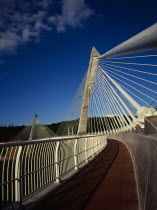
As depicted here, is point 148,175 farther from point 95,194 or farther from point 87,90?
point 87,90

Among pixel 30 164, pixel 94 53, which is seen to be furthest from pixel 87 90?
pixel 30 164

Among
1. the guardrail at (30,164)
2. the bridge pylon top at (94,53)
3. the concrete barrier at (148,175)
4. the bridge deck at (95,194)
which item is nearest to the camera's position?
the concrete barrier at (148,175)

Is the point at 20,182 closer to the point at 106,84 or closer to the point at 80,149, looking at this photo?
the point at 80,149

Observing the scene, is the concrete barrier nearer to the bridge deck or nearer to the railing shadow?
the bridge deck

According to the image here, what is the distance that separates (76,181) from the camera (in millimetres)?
6637

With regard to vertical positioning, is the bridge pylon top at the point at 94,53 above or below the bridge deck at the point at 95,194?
above

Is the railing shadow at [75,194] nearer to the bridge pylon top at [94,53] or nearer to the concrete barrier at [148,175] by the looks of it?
the concrete barrier at [148,175]

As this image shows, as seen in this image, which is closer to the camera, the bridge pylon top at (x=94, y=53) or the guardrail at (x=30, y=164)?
the guardrail at (x=30, y=164)

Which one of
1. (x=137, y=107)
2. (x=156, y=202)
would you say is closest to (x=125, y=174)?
(x=156, y=202)

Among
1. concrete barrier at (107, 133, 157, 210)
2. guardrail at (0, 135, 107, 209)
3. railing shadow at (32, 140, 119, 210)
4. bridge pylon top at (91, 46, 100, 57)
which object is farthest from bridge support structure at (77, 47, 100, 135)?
concrete barrier at (107, 133, 157, 210)

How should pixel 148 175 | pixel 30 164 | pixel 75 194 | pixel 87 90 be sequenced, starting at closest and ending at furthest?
pixel 148 175 → pixel 75 194 → pixel 30 164 → pixel 87 90

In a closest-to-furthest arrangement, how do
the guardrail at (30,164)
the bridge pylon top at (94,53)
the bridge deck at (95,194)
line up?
the guardrail at (30,164) → the bridge deck at (95,194) → the bridge pylon top at (94,53)

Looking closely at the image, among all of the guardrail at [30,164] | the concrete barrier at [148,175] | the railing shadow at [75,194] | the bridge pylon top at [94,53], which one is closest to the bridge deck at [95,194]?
the railing shadow at [75,194]

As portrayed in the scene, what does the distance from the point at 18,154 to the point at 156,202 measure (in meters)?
2.56
